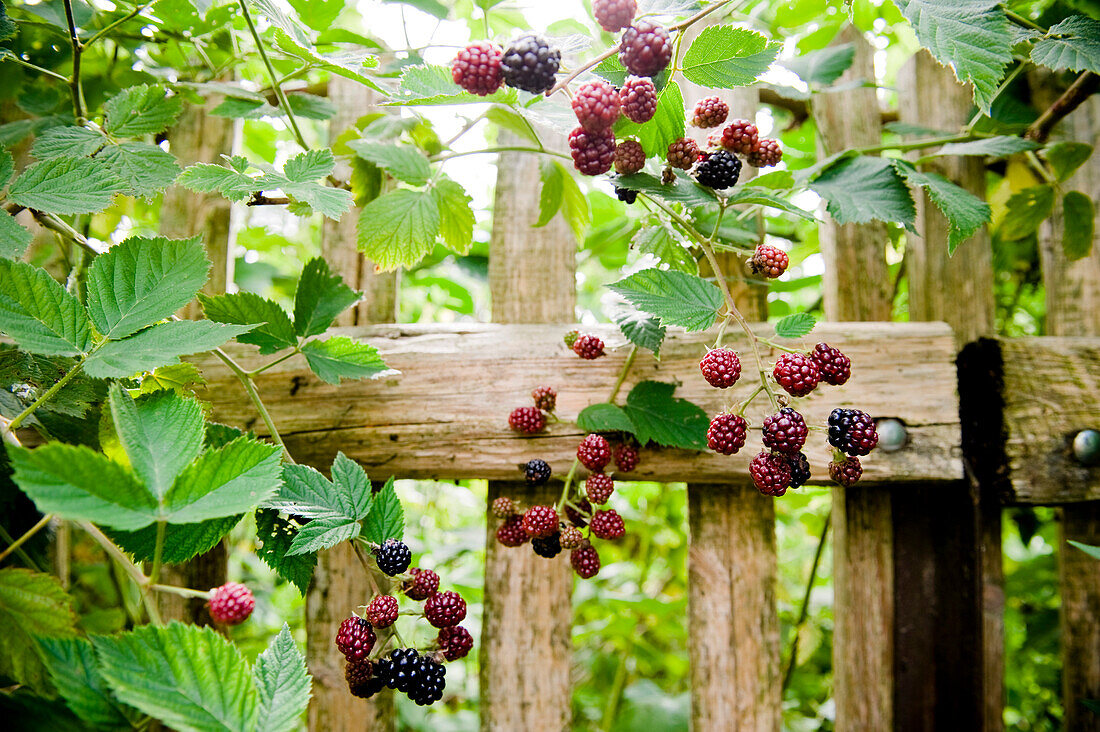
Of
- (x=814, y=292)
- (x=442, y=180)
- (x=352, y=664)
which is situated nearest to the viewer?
(x=352, y=664)

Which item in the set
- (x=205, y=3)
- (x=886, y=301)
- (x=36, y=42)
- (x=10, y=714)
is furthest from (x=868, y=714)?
(x=36, y=42)

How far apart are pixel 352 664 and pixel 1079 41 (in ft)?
3.63

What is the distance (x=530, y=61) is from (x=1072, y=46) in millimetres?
685

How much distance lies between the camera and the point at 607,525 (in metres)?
0.81

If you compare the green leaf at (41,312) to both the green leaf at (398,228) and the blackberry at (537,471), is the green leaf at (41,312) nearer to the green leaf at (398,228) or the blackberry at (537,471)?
the green leaf at (398,228)

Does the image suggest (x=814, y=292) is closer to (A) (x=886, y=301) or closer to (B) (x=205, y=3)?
(A) (x=886, y=301)

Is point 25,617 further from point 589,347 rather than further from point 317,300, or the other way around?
point 589,347

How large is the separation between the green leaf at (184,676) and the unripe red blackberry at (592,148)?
0.57 metres

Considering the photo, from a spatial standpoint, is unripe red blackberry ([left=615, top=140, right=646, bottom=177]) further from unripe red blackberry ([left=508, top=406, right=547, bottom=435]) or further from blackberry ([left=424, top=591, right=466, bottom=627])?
blackberry ([left=424, top=591, right=466, bottom=627])

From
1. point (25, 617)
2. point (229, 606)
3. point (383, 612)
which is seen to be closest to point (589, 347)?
point (383, 612)

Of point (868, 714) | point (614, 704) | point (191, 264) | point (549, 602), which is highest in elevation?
point (191, 264)

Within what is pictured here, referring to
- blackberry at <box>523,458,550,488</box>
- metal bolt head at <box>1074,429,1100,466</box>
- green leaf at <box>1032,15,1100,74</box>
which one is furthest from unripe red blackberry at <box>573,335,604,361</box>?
metal bolt head at <box>1074,429,1100,466</box>

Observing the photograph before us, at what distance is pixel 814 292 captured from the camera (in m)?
2.50

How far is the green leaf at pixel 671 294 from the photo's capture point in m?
0.70
